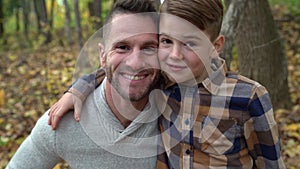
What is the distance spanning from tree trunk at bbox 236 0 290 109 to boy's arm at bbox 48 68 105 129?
194cm

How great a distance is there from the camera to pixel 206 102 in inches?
67.3

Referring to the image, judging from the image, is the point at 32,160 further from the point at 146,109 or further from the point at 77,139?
the point at 146,109

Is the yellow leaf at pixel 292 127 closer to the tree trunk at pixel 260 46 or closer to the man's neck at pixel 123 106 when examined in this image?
the tree trunk at pixel 260 46

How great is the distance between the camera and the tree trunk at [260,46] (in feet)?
12.1

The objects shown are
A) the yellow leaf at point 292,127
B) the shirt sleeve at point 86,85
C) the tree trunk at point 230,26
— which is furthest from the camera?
the yellow leaf at point 292,127

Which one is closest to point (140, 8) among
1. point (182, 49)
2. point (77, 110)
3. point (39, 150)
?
point (182, 49)

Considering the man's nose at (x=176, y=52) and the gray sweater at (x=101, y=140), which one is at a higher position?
the man's nose at (x=176, y=52)

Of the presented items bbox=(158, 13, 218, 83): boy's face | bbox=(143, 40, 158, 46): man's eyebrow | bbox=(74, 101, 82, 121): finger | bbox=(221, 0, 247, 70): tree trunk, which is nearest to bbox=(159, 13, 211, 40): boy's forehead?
bbox=(158, 13, 218, 83): boy's face

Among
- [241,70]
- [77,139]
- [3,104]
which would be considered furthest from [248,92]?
[3,104]

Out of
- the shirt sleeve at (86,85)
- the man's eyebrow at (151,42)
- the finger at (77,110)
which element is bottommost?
the finger at (77,110)

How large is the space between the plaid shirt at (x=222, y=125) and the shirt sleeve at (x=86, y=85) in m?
0.45

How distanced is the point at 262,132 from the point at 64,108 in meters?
0.95

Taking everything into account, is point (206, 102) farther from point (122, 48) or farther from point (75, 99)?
point (75, 99)

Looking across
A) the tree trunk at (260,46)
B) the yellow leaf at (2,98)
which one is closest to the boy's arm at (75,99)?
the tree trunk at (260,46)
